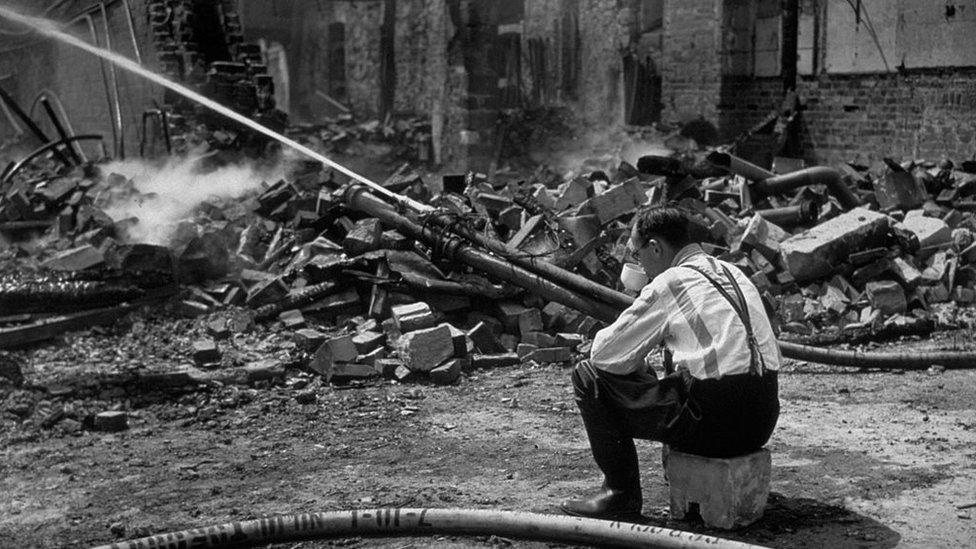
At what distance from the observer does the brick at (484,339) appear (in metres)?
7.88

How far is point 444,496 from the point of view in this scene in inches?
187

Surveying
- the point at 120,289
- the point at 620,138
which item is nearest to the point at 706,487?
the point at 120,289

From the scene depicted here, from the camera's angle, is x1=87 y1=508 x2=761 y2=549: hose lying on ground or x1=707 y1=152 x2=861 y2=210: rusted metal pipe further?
x1=707 y1=152 x2=861 y2=210: rusted metal pipe

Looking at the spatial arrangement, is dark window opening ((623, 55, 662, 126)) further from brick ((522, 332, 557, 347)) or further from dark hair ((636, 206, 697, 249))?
dark hair ((636, 206, 697, 249))

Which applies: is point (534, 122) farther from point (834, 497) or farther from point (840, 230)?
point (834, 497)

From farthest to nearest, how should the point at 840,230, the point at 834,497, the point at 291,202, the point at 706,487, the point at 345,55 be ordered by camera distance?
the point at 345,55, the point at 291,202, the point at 840,230, the point at 834,497, the point at 706,487

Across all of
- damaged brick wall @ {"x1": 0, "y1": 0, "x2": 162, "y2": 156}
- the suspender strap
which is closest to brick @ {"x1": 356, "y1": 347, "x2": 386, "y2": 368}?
the suspender strap

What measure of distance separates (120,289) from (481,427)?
12.4 feet

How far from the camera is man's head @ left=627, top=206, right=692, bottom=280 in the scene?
3998 mm

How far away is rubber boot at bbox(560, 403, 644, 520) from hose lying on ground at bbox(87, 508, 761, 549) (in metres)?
0.43

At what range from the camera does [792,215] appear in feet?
33.1

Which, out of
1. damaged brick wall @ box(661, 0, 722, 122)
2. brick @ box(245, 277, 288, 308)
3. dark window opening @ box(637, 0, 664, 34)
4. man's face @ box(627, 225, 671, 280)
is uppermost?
dark window opening @ box(637, 0, 664, 34)

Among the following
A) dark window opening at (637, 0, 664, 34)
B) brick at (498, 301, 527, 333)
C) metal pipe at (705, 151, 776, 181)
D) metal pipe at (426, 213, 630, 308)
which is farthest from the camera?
dark window opening at (637, 0, 664, 34)

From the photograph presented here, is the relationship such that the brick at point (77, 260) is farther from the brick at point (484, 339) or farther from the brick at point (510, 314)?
the brick at point (510, 314)
